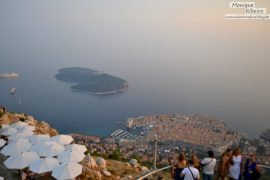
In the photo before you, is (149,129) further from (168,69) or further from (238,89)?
(168,69)

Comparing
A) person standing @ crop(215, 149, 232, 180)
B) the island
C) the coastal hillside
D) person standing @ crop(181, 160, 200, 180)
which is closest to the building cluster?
the island

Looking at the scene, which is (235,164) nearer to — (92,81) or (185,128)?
(185,128)

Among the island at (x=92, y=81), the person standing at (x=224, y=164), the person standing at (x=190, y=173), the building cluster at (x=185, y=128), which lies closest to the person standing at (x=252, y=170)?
the person standing at (x=224, y=164)

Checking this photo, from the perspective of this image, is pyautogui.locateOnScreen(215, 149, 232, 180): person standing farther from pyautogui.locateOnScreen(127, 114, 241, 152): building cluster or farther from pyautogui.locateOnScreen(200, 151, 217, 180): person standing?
pyautogui.locateOnScreen(127, 114, 241, 152): building cluster

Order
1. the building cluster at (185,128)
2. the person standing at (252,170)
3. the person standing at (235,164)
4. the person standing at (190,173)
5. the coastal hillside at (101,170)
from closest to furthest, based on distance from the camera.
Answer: the person standing at (190,173)
the person standing at (252,170)
the person standing at (235,164)
the coastal hillside at (101,170)
the building cluster at (185,128)

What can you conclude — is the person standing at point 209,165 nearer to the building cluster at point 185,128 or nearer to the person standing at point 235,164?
the person standing at point 235,164

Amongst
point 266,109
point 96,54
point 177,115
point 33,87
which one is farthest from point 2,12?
point 266,109
